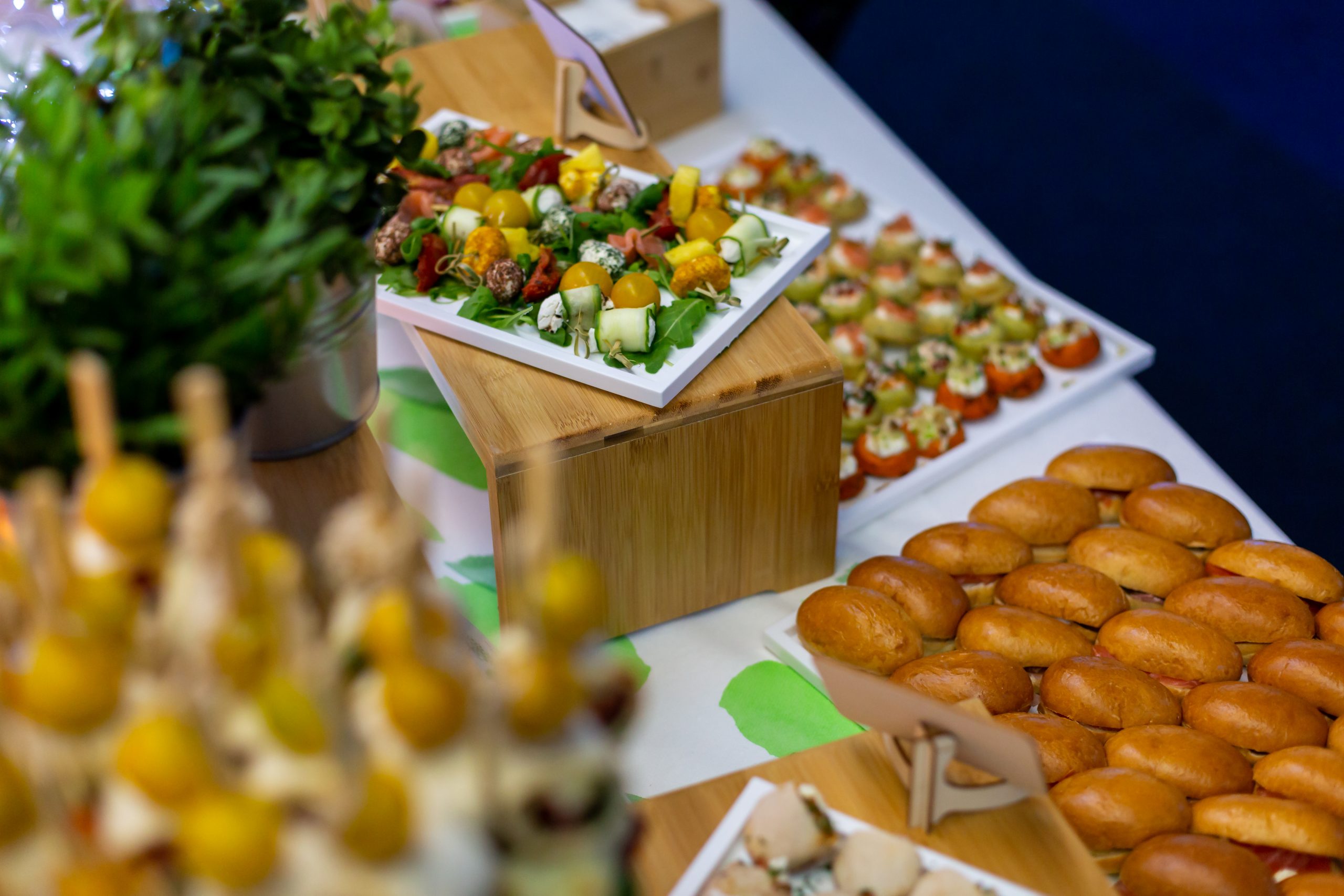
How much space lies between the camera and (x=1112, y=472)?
2.10 m

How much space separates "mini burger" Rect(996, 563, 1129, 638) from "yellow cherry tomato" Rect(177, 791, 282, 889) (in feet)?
4.57

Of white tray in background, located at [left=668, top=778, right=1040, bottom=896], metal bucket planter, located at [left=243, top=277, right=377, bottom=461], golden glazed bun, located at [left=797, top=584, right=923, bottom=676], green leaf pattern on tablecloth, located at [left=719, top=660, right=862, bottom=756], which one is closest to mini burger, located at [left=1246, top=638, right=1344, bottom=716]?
golden glazed bun, located at [left=797, top=584, right=923, bottom=676]

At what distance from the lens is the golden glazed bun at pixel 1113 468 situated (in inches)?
82.2

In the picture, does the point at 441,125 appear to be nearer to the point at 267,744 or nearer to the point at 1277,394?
the point at 267,744

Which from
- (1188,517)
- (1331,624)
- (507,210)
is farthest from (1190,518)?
(507,210)

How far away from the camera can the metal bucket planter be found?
1.20 meters

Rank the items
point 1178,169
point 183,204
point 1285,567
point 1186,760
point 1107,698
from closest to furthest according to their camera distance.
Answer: point 183,204, point 1186,760, point 1107,698, point 1285,567, point 1178,169

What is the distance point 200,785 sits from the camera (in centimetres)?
70

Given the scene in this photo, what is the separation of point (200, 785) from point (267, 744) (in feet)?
0.18

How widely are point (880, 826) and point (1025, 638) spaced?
0.62 meters

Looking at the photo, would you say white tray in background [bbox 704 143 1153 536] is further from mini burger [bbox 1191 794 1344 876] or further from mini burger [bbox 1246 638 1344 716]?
mini burger [bbox 1191 794 1344 876]

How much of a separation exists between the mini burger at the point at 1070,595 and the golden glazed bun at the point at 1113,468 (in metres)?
0.27

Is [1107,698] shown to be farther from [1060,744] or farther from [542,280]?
[542,280]

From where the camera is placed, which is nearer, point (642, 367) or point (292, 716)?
point (292, 716)
